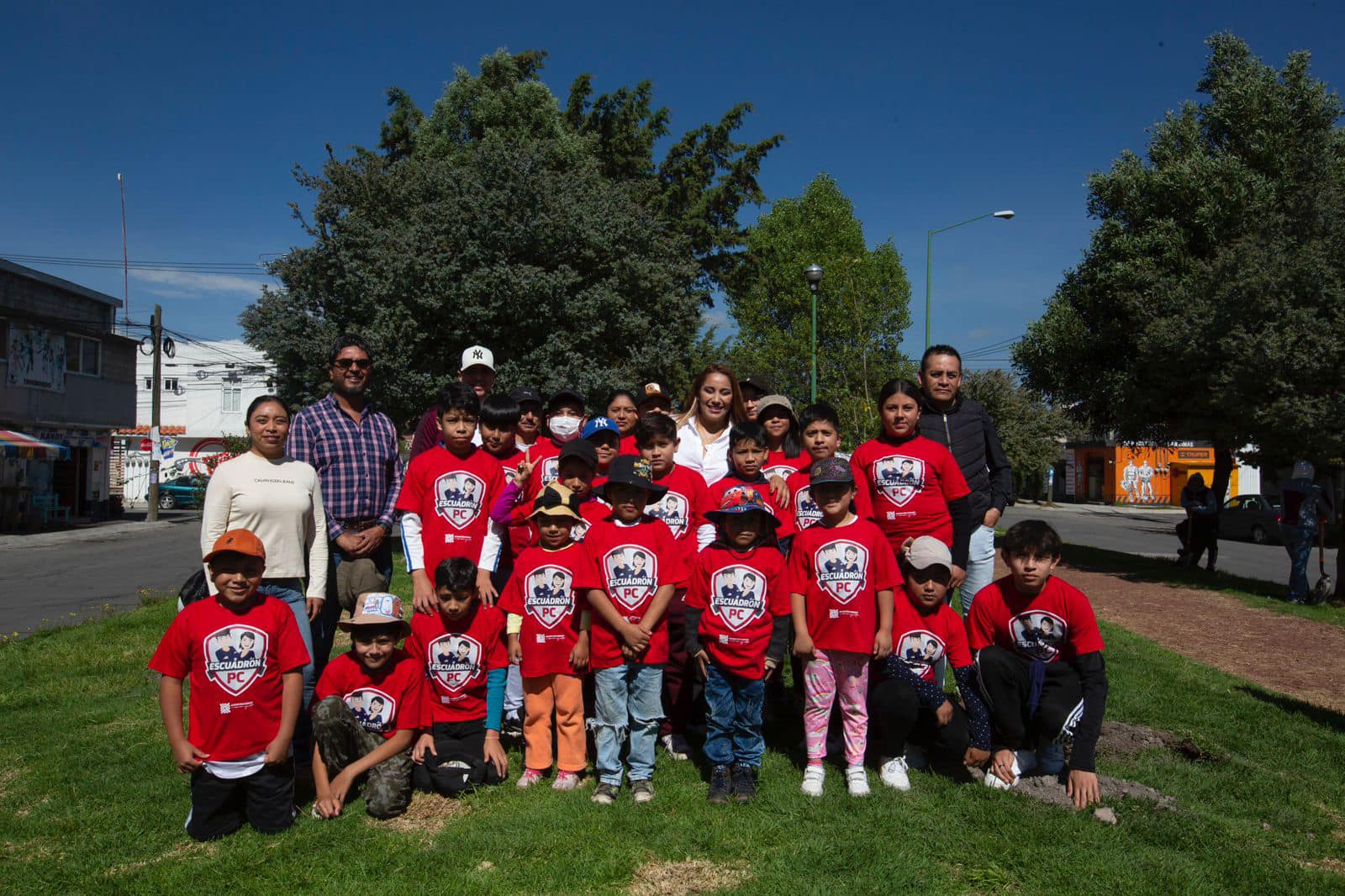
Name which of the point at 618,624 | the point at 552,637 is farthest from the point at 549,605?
the point at 618,624

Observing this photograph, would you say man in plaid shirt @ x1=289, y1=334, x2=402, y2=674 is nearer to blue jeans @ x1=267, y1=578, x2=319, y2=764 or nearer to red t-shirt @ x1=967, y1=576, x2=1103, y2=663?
blue jeans @ x1=267, y1=578, x2=319, y2=764

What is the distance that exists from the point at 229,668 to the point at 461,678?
1142 mm

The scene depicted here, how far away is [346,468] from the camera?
16.2 ft

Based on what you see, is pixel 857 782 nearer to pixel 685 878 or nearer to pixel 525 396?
pixel 685 878

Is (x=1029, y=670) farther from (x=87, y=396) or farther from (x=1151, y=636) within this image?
(x=87, y=396)

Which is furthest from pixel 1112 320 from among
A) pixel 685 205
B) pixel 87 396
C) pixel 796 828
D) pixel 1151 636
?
pixel 87 396

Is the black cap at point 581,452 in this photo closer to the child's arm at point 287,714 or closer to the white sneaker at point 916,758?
the child's arm at point 287,714

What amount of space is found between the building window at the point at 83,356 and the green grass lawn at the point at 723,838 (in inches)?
1133

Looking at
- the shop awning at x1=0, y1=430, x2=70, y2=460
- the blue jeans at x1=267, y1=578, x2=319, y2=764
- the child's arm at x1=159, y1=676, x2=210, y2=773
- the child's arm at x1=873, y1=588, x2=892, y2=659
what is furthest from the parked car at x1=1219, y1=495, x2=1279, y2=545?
the shop awning at x1=0, y1=430, x2=70, y2=460

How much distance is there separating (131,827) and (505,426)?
2.72m

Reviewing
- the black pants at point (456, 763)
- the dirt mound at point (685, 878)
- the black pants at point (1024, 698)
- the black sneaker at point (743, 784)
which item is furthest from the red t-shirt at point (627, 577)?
the black pants at point (1024, 698)

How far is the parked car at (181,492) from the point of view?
37625 millimetres

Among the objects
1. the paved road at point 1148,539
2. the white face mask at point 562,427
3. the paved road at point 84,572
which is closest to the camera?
the white face mask at point 562,427

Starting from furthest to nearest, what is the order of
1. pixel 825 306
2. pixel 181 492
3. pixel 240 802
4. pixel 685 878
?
1. pixel 181 492
2. pixel 825 306
3. pixel 240 802
4. pixel 685 878
